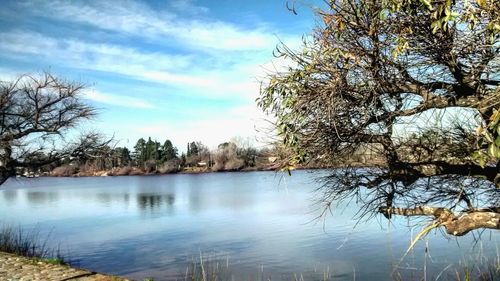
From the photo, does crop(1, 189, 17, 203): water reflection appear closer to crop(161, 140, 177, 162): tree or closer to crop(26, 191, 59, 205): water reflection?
crop(26, 191, 59, 205): water reflection

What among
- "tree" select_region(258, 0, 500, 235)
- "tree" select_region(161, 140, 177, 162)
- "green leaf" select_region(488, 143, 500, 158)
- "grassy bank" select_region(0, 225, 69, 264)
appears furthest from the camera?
"tree" select_region(161, 140, 177, 162)

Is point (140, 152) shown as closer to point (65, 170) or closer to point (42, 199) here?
point (65, 170)

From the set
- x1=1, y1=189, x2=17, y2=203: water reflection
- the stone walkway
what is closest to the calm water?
the stone walkway

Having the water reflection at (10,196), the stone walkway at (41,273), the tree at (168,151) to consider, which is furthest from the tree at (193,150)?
the stone walkway at (41,273)

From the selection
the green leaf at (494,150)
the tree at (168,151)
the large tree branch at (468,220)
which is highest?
the tree at (168,151)

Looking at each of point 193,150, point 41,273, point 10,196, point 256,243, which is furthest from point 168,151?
point 41,273

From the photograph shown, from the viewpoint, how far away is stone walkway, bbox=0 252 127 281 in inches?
323

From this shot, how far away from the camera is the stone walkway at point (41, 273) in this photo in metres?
8.21

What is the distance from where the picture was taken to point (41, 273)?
870 cm

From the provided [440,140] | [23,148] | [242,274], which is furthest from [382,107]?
[23,148]

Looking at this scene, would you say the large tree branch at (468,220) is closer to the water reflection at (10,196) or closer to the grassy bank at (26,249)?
the grassy bank at (26,249)

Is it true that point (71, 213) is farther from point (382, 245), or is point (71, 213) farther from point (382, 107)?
point (382, 107)

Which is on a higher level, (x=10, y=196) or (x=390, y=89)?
(x=390, y=89)

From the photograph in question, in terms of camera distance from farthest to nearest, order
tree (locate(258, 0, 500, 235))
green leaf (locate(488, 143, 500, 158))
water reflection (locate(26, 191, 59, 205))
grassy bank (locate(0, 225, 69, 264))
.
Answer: water reflection (locate(26, 191, 59, 205)) < grassy bank (locate(0, 225, 69, 264)) < tree (locate(258, 0, 500, 235)) < green leaf (locate(488, 143, 500, 158))
